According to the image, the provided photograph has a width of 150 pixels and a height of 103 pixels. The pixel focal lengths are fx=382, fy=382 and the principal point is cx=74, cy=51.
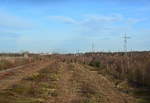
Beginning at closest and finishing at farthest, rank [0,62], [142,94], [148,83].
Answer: [142,94]
[148,83]
[0,62]

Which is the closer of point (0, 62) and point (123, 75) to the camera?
point (123, 75)

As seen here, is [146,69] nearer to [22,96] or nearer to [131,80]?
[131,80]

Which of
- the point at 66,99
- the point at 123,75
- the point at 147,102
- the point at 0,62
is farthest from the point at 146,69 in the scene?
the point at 0,62

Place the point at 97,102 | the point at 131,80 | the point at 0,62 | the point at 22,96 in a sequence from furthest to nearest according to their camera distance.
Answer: the point at 0,62, the point at 131,80, the point at 22,96, the point at 97,102

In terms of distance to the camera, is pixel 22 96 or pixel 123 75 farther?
pixel 123 75

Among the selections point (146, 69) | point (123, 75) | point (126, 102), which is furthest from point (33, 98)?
point (123, 75)

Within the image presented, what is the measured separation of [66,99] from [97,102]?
1831 millimetres

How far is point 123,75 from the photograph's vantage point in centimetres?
3634

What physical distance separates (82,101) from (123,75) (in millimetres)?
20226

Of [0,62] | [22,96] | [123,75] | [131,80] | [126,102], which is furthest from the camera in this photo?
[0,62]

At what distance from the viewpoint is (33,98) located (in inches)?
700

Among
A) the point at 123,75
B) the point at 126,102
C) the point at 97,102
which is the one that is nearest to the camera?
the point at 97,102

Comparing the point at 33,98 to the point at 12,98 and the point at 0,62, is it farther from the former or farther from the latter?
the point at 0,62

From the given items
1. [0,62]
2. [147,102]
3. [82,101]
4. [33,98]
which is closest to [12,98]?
[33,98]
